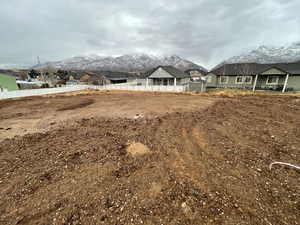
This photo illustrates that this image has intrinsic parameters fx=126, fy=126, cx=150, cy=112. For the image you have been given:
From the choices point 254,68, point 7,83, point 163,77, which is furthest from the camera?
point 163,77

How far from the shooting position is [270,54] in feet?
367

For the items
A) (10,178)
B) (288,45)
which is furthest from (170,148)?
(288,45)

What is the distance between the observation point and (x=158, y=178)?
259 cm

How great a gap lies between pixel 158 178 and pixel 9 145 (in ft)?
16.6

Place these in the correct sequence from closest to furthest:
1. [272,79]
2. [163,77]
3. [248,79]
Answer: [272,79] → [248,79] → [163,77]

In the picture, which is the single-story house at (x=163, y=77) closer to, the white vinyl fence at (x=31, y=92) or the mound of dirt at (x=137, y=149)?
the white vinyl fence at (x=31, y=92)

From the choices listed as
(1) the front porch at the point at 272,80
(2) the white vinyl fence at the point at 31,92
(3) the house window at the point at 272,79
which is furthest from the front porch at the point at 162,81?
(2) the white vinyl fence at the point at 31,92

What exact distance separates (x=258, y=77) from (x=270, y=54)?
137 meters

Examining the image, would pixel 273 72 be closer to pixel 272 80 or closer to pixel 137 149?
pixel 272 80

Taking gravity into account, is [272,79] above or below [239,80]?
above

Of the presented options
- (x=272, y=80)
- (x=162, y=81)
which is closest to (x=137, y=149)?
(x=162, y=81)

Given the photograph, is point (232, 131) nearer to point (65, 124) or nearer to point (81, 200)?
point (81, 200)

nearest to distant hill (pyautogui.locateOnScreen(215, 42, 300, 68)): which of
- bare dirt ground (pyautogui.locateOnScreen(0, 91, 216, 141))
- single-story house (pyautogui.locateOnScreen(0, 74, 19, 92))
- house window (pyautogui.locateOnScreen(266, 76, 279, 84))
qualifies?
house window (pyautogui.locateOnScreen(266, 76, 279, 84))

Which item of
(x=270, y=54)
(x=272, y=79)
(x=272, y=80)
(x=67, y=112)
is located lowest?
(x=67, y=112)
